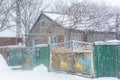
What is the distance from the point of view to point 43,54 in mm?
16469

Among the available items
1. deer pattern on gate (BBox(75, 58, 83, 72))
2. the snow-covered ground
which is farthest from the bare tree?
deer pattern on gate (BBox(75, 58, 83, 72))

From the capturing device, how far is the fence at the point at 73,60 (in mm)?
12489

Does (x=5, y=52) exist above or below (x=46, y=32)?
below

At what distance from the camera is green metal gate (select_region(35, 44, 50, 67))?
52.5 ft

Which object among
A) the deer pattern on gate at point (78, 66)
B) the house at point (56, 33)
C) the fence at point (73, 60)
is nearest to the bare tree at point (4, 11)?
the house at point (56, 33)

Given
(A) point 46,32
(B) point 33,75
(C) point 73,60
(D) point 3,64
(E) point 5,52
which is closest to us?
(C) point 73,60

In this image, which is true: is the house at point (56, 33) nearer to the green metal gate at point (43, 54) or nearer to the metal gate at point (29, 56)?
the metal gate at point (29, 56)

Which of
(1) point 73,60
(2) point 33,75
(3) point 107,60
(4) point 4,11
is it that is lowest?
(2) point 33,75

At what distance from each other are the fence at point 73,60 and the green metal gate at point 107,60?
0.42 meters

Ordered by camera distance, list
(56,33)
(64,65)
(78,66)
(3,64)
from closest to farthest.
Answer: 1. (78,66)
2. (64,65)
3. (3,64)
4. (56,33)

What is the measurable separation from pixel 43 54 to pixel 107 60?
596cm

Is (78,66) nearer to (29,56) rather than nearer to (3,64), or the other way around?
(29,56)

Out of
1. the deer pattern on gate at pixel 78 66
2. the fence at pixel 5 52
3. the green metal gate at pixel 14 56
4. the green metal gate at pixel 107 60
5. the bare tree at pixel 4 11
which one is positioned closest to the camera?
the green metal gate at pixel 107 60

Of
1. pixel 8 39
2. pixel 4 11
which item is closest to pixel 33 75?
pixel 8 39
